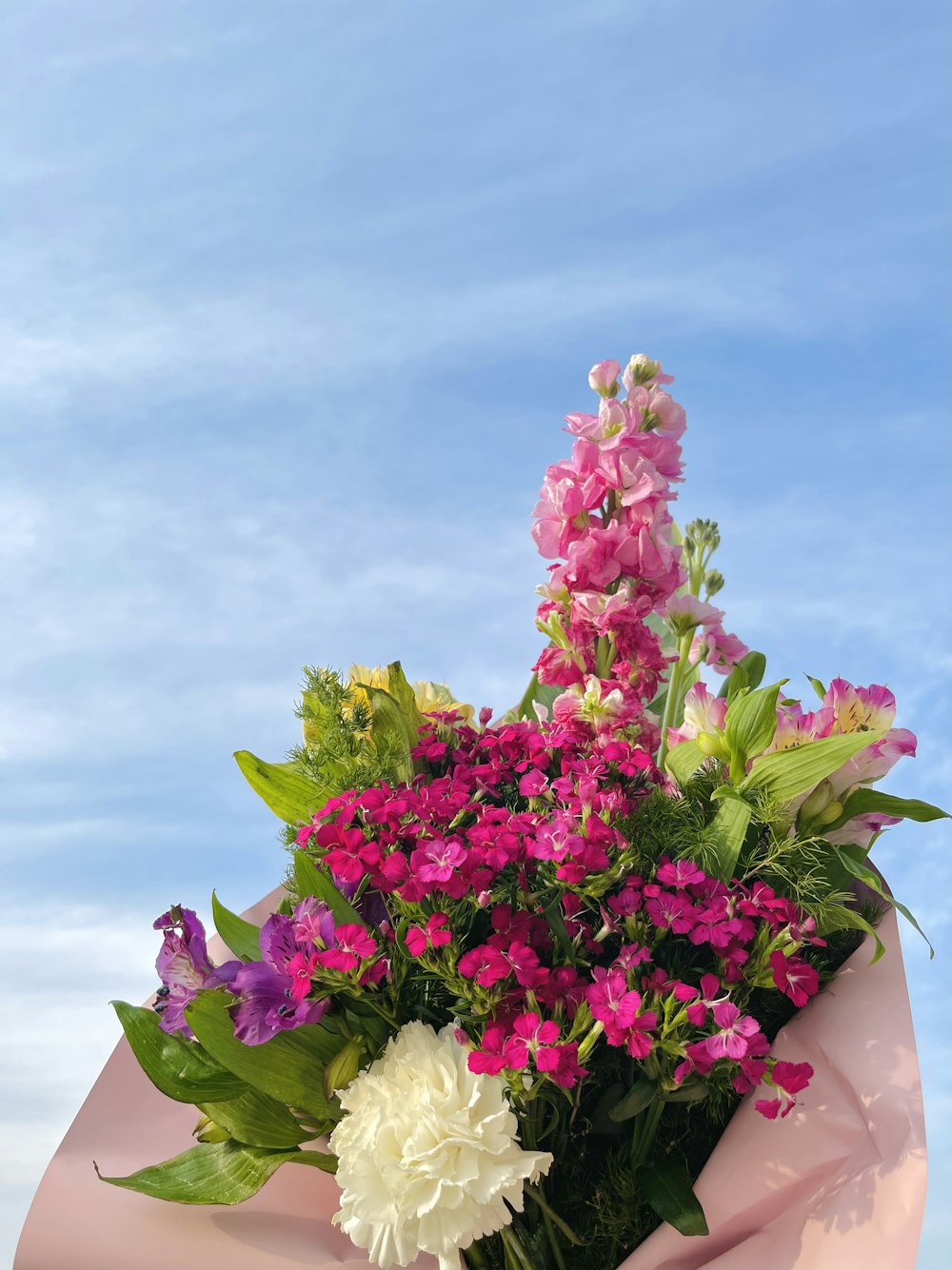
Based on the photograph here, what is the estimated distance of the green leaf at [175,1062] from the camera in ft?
4.14

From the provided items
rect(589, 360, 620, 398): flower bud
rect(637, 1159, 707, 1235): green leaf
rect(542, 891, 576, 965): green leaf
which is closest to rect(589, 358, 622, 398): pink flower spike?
rect(589, 360, 620, 398): flower bud

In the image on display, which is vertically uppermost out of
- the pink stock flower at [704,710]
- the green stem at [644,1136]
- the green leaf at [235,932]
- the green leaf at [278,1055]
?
the pink stock flower at [704,710]

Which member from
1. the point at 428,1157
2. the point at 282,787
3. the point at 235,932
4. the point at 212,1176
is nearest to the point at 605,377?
the point at 282,787

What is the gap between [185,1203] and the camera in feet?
4.53

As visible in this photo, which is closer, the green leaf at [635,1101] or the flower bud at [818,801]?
the green leaf at [635,1101]

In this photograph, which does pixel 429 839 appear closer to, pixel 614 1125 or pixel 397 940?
pixel 397 940

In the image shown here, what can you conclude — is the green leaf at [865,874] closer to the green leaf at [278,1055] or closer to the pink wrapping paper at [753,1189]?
the pink wrapping paper at [753,1189]

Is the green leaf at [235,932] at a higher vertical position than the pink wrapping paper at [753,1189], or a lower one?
higher

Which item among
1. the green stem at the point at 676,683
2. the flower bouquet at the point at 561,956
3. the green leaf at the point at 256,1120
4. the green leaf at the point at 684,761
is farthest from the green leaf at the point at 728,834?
the green leaf at the point at 256,1120

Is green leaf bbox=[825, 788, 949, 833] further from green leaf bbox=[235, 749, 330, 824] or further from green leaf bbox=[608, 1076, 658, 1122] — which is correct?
green leaf bbox=[235, 749, 330, 824]

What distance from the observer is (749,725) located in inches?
53.8

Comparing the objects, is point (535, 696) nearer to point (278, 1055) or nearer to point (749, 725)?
point (749, 725)

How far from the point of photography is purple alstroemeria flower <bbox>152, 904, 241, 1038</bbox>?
4.16ft

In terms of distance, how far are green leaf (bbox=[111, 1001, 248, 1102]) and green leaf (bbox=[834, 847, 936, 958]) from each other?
0.69m
